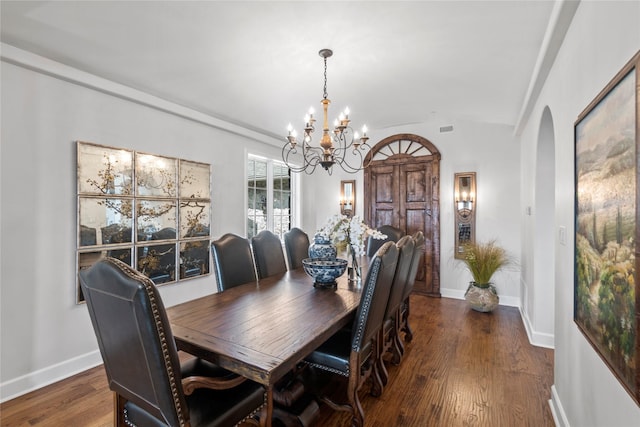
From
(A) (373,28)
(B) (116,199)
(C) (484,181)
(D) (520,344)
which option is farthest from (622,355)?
(C) (484,181)

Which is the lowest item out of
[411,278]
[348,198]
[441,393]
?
[441,393]

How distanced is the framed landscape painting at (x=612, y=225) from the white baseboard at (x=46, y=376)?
3.57 metres

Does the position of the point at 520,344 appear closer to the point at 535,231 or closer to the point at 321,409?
the point at 535,231

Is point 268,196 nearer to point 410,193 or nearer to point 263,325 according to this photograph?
point 410,193

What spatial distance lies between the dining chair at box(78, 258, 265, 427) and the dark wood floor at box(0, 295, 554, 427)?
0.85m

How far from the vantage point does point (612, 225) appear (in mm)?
1132

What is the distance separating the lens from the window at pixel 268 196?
464 cm

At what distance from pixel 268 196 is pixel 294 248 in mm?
1786

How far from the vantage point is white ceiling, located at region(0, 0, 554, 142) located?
6.20ft

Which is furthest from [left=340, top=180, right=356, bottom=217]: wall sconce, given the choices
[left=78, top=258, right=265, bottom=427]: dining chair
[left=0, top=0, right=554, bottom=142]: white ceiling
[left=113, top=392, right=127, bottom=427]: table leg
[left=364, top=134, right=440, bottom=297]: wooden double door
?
[left=113, top=392, right=127, bottom=427]: table leg

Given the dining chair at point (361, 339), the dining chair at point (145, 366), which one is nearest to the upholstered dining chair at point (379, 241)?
the dining chair at point (361, 339)

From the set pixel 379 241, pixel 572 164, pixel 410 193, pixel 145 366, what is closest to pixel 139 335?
pixel 145 366

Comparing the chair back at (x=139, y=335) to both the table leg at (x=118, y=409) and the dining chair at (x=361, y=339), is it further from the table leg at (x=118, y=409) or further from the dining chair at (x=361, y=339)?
the dining chair at (x=361, y=339)

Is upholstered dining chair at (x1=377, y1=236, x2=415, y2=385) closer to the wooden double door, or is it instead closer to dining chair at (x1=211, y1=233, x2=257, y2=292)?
dining chair at (x1=211, y1=233, x2=257, y2=292)
